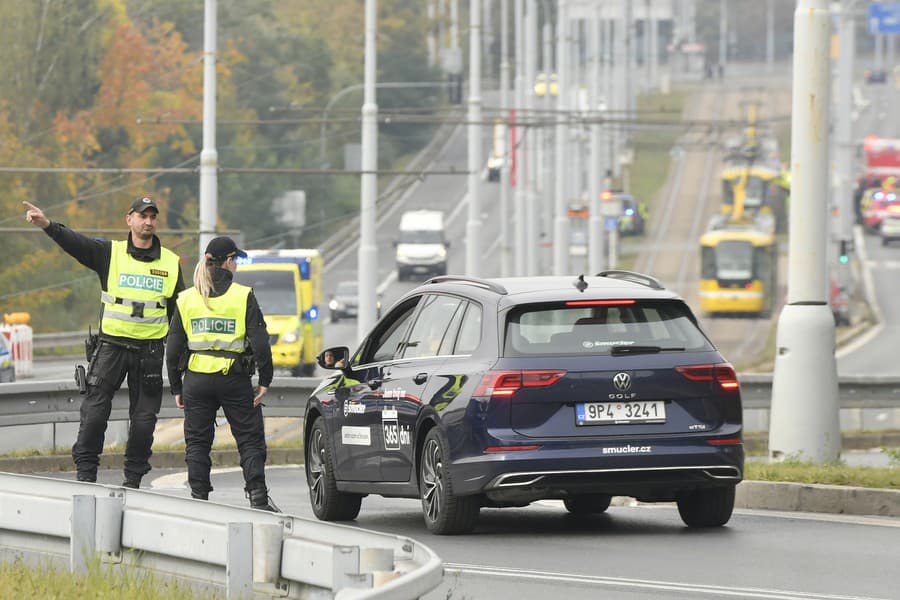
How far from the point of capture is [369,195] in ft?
141

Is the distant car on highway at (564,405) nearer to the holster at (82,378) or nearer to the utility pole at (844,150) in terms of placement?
the holster at (82,378)

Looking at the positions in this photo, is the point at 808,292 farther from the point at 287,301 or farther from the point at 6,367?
the point at 287,301

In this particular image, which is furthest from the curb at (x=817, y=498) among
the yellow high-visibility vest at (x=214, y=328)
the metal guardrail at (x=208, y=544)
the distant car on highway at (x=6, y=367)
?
the distant car on highway at (x=6, y=367)

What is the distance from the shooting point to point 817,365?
15727 millimetres

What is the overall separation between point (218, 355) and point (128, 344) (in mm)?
701

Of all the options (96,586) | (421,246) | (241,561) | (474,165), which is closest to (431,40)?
(421,246)

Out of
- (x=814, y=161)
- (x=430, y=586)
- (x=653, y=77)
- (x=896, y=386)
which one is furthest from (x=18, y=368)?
(x=653, y=77)

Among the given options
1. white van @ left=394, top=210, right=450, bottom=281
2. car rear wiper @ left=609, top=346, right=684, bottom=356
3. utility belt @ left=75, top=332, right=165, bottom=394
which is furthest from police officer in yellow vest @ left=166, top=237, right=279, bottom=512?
white van @ left=394, top=210, right=450, bottom=281

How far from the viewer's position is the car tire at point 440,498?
12.3 meters

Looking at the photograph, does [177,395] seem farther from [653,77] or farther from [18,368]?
[653,77]

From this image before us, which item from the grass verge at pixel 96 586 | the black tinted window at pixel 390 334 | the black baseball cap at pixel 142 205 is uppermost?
the black baseball cap at pixel 142 205

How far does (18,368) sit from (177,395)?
35320 mm

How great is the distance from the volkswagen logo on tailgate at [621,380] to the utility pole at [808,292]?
380cm

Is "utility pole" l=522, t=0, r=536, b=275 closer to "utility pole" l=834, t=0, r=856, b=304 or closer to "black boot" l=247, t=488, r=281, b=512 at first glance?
"utility pole" l=834, t=0, r=856, b=304
